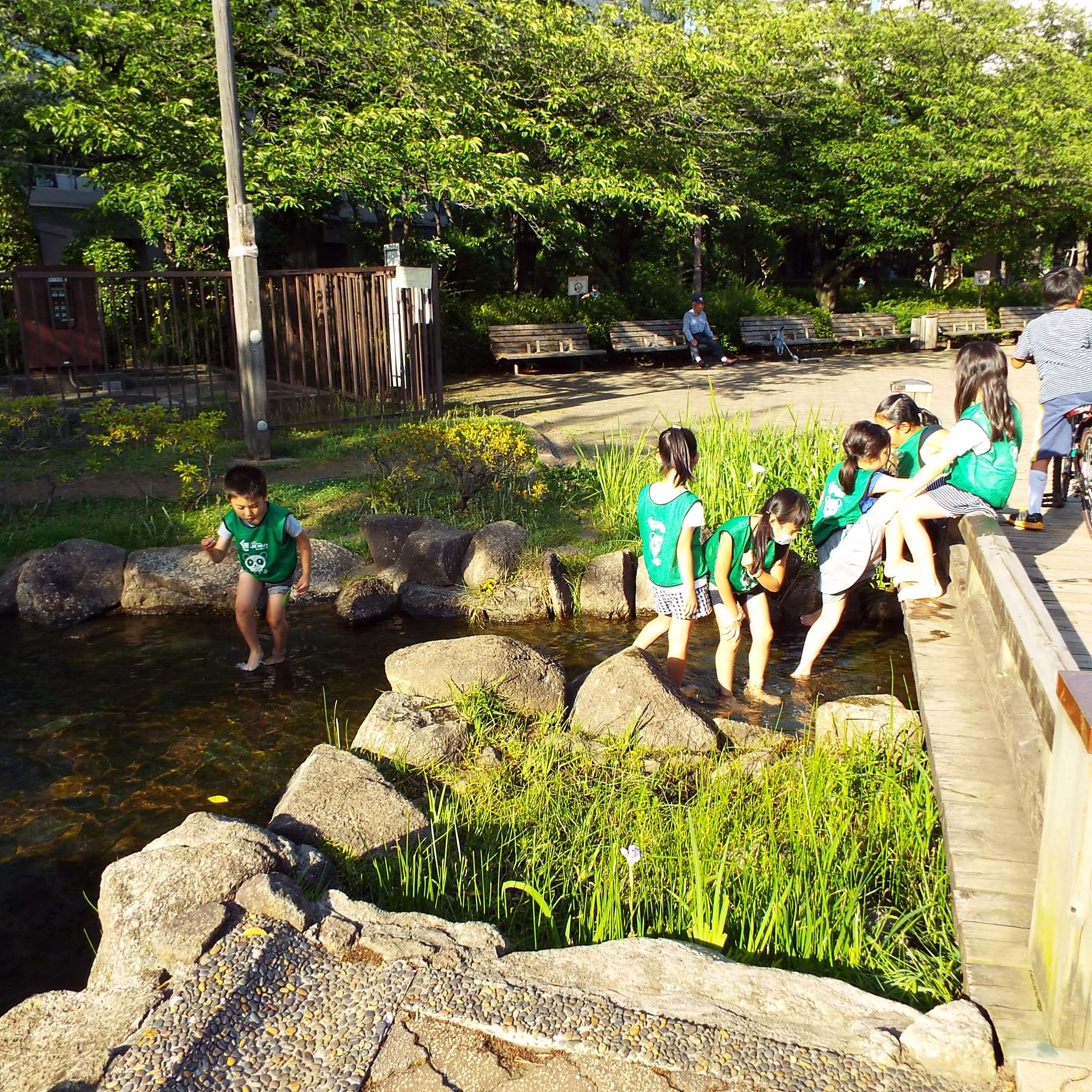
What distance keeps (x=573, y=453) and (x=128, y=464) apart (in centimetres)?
429

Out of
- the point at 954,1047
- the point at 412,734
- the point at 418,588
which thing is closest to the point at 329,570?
the point at 418,588

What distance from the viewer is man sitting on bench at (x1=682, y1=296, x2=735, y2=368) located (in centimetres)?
1947

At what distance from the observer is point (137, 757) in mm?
5414

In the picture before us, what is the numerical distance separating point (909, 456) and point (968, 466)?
0.47 metres

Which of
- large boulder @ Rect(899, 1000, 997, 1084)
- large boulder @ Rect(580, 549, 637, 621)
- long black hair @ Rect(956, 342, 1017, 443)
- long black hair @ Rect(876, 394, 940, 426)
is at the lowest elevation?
large boulder @ Rect(580, 549, 637, 621)

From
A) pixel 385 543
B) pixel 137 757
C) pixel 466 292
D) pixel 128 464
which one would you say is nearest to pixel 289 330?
pixel 128 464

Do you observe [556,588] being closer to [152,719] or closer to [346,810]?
[152,719]

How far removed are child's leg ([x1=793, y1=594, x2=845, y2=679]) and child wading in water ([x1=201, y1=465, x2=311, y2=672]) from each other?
9.68ft

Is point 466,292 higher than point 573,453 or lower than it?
higher

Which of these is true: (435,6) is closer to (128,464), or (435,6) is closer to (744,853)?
(128,464)

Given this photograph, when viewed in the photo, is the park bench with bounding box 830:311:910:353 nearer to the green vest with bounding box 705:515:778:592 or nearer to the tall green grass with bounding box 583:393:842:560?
the tall green grass with bounding box 583:393:842:560

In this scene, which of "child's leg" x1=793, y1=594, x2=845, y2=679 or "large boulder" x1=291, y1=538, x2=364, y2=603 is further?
"large boulder" x1=291, y1=538, x2=364, y2=603

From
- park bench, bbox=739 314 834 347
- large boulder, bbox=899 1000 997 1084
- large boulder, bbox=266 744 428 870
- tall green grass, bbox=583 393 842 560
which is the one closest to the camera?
large boulder, bbox=899 1000 997 1084

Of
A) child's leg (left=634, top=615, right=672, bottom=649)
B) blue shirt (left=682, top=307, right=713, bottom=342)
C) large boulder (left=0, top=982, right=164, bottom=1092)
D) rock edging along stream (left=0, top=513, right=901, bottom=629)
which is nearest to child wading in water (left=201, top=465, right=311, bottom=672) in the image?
rock edging along stream (left=0, top=513, right=901, bottom=629)
